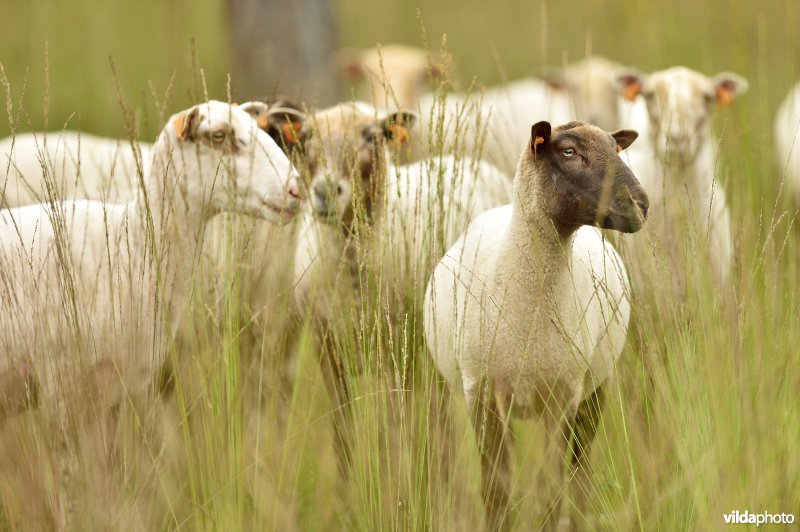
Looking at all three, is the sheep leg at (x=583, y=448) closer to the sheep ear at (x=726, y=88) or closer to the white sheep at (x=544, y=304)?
the white sheep at (x=544, y=304)

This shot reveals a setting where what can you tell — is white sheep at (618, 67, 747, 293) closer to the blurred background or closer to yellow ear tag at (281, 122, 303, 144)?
the blurred background

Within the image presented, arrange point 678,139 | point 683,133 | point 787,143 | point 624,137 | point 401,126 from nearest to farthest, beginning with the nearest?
1. point 624,137
2. point 401,126
3. point 683,133
4. point 678,139
5. point 787,143

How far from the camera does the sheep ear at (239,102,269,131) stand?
10.7 ft

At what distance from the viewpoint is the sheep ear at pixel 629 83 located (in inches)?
183

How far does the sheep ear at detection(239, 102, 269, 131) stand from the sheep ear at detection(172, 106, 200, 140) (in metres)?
0.19

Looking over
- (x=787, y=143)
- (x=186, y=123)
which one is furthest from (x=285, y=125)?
(x=787, y=143)

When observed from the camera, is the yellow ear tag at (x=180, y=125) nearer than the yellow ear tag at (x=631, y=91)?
Yes

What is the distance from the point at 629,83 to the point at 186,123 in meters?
2.43

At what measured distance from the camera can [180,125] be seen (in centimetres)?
307

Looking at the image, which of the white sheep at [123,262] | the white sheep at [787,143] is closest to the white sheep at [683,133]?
the white sheep at [787,143]

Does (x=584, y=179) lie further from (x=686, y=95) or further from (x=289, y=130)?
(x=686, y=95)

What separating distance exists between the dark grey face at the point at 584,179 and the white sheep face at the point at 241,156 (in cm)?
71

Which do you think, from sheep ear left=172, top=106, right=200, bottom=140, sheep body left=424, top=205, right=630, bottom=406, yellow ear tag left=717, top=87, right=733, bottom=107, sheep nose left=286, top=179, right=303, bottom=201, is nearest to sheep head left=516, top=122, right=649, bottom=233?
sheep body left=424, top=205, right=630, bottom=406

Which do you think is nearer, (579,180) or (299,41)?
(579,180)
